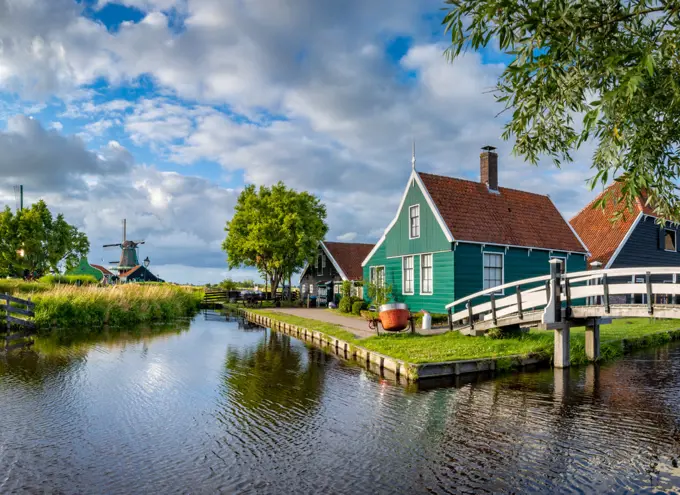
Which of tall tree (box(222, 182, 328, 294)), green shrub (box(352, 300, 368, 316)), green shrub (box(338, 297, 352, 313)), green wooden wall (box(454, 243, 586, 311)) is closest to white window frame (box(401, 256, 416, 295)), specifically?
green wooden wall (box(454, 243, 586, 311))

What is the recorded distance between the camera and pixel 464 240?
2170cm

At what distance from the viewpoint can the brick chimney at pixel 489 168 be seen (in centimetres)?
2591

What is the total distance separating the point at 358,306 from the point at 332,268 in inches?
421

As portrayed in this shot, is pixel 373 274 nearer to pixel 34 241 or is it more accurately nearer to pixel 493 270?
pixel 493 270

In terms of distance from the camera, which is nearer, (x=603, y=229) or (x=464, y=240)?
(x=464, y=240)

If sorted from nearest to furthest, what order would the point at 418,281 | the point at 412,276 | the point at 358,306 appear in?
1. the point at 418,281
2. the point at 412,276
3. the point at 358,306

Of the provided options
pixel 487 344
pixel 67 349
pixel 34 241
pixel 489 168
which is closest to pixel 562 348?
pixel 487 344

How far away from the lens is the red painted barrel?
57.1ft

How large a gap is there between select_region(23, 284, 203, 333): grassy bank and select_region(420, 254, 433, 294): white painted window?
15912 mm

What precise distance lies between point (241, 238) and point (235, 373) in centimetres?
2743

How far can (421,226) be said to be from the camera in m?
23.6

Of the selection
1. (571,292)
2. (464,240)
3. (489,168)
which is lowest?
(571,292)

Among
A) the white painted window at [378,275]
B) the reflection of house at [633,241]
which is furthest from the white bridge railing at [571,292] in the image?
the reflection of house at [633,241]

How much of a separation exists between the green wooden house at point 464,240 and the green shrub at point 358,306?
5.50 feet
